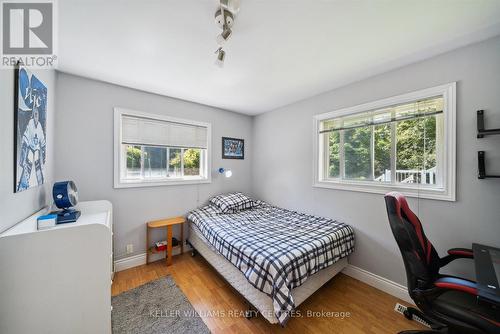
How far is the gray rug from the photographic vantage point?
1548 mm

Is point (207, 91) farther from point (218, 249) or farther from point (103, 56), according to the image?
point (218, 249)

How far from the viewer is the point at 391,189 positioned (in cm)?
202

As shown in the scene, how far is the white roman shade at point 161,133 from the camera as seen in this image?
2.53 metres

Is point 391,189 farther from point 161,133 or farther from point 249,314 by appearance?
point 161,133

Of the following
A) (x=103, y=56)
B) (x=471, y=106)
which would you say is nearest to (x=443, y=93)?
(x=471, y=106)

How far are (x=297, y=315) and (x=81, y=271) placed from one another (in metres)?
1.82

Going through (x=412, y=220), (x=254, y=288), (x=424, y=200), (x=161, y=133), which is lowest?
(x=254, y=288)

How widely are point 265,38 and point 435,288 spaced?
2.28 meters

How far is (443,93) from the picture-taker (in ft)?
5.68

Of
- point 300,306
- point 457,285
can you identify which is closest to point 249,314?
point 300,306

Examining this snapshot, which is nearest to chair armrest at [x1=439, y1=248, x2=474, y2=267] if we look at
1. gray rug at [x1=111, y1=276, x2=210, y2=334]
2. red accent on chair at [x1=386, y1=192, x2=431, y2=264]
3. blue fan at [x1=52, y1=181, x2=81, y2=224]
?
red accent on chair at [x1=386, y1=192, x2=431, y2=264]

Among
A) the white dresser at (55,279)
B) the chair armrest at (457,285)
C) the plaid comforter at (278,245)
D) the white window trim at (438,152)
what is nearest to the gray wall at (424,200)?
the white window trim at (438,152)

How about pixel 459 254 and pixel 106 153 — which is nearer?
pixel 459 254

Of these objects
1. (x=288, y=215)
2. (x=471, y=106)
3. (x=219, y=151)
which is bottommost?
(x=288, y=215)
